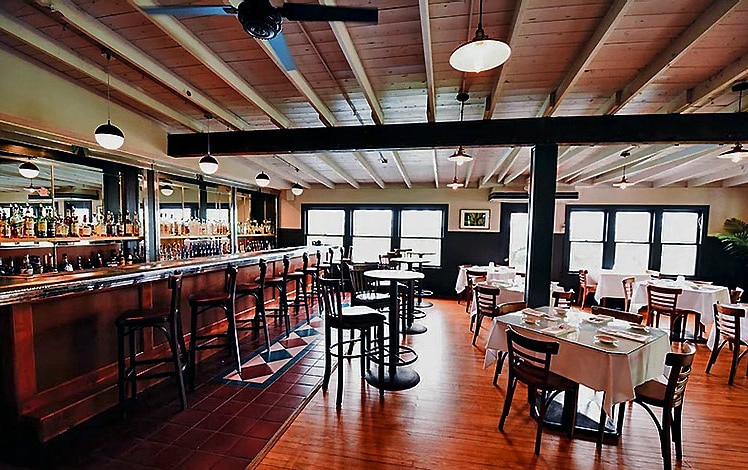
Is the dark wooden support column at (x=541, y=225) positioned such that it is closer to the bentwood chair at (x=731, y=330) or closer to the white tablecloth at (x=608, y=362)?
the white tablecloth at (x=608, y=362)

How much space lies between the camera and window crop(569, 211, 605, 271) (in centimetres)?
765

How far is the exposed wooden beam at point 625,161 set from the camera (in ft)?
16.2

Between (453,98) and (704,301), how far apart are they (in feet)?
14.3

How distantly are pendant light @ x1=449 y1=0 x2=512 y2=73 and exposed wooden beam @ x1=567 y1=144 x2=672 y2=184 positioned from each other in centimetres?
328

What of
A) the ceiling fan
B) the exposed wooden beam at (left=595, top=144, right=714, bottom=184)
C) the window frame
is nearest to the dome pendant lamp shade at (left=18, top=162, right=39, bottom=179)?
the ceiling fan

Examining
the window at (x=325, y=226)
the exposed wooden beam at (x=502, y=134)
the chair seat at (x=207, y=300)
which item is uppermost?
the exposed wooden beam at (x=502, y=134)

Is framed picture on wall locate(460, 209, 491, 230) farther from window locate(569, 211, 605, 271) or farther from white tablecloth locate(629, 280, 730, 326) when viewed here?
white tablecloth locate(629, 280, 730, 326)

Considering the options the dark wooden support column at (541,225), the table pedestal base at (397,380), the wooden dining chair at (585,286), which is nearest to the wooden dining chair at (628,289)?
the wooden dining chair at (585,286)

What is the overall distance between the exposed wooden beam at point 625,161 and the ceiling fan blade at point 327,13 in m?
4.04

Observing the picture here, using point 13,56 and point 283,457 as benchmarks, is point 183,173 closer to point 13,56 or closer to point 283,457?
point 13,56

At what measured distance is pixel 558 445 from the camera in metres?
2.54

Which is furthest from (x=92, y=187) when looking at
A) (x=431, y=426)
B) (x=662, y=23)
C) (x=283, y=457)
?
(x=662, y=23)

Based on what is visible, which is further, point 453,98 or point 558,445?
point 453,98

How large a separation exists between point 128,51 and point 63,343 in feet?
7.64
